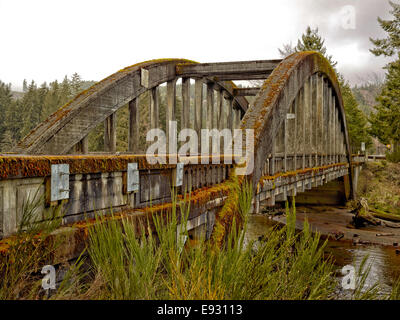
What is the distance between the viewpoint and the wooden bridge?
3.14m

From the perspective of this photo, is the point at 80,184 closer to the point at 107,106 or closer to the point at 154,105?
the point at 107,106

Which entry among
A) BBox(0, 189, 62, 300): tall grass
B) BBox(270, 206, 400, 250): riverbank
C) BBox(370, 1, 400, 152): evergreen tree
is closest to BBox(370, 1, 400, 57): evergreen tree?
BBox(370, 1, 400, 152): evergreen tree

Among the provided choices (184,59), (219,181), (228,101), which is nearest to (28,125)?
(228,101)

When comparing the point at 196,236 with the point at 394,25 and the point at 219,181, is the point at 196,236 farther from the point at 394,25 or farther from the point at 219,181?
the point at 394,25

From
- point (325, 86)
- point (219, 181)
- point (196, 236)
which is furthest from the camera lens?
point (325, 86)

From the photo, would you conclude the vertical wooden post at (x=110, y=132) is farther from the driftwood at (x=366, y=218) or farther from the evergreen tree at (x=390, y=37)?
the evergreen tree at (x=390, y=37)

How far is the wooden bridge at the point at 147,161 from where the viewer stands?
3.14 metres

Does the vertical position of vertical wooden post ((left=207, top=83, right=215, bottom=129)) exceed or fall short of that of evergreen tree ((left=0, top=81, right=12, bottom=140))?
it falls short

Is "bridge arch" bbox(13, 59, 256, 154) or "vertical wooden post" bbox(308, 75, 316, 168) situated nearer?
"bridge arch" bbox(13, 59, 256, 154)

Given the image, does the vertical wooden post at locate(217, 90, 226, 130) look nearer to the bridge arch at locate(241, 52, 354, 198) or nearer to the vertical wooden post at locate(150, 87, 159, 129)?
the bridge arch at locate(241, 52, 354, 198)

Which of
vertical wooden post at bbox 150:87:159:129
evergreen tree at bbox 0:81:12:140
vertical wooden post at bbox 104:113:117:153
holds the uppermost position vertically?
evergreen tree at bbox 0:81:12:140

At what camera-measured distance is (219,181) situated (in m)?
6.92

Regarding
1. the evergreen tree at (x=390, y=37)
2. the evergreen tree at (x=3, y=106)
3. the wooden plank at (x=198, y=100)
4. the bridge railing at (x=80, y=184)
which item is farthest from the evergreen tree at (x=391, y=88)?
the evergreen tree at (x=3, y=106)
